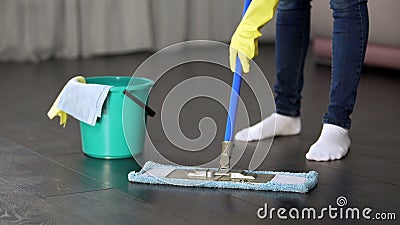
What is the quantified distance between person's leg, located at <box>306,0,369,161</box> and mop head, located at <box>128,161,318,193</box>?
24 cm

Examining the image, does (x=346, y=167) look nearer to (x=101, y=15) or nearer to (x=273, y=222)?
(x=273, y=222)

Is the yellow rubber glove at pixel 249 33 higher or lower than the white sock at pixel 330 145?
higher

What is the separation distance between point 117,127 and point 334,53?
0.59m

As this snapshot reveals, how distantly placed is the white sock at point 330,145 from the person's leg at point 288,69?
0.19 m

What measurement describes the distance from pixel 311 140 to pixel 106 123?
633 mm

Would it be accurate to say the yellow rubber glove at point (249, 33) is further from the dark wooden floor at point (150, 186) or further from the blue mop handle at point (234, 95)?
the dark wooden floor at point (150, 186)

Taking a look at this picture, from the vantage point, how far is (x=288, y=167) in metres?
1.97

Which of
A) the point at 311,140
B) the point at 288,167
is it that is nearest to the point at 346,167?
the point at 288,167

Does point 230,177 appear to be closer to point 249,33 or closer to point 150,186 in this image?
point 150,186

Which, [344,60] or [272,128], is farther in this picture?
[272,128]

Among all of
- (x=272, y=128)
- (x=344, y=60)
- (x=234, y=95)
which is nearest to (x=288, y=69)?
(x=272, y=128)

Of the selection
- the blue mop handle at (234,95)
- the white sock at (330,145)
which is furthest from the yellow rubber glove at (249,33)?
the white sock at (330,145)

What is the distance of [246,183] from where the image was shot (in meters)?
1.75

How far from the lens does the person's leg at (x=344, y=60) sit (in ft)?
6.67
